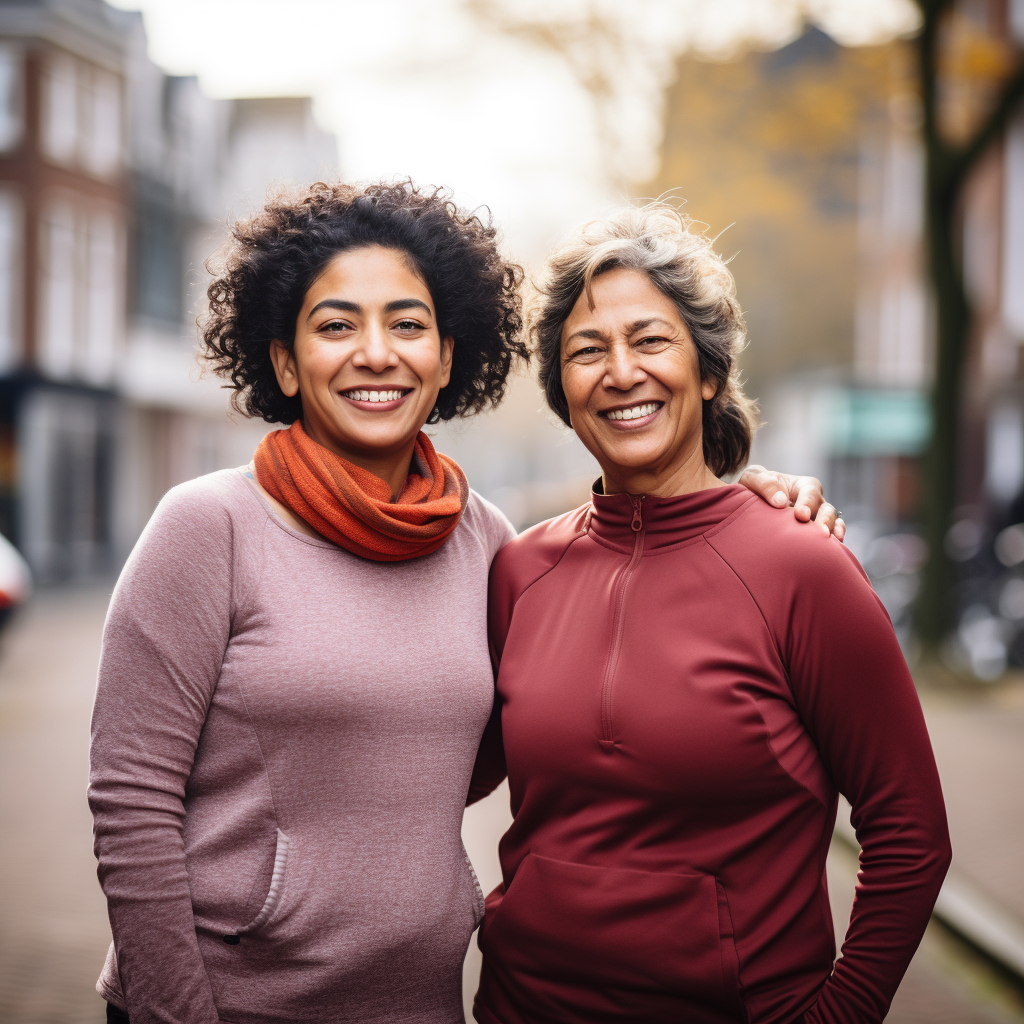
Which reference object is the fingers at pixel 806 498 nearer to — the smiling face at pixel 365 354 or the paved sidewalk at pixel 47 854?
the smiling face at pixel 365 354

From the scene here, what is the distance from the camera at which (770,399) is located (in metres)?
33.7

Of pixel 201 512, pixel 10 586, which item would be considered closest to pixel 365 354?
pixel 201 512

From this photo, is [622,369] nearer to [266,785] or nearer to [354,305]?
[354,305]

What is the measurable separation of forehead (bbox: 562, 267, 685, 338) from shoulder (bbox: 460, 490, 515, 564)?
1.84 feet

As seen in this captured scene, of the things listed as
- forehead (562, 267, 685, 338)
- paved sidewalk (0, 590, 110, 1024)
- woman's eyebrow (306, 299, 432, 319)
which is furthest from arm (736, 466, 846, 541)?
paved sidewalk (0, 590, 110, 1024)

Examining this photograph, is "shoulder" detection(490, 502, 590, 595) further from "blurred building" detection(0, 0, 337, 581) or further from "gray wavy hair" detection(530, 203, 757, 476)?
"blurred building" detection(0, 0, 337, 581)

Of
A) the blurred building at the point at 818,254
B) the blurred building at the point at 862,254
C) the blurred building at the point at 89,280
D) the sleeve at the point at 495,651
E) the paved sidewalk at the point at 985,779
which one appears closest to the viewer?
the sleeve at the point at 495,651

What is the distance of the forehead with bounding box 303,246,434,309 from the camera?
98.0 inches

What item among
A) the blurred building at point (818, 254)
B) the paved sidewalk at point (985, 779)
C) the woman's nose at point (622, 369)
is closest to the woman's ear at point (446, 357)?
the woman's nose at point (622, 369)

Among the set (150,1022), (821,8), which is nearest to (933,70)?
(821,8)

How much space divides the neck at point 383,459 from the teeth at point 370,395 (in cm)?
12

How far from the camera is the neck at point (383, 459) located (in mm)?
2561

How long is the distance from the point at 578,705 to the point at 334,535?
0.61m

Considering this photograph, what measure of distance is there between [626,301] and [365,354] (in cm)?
59
